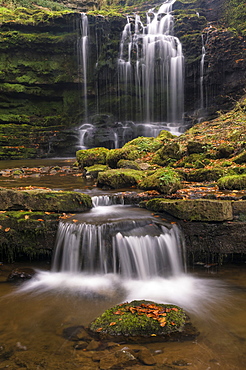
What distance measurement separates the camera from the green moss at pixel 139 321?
344 cm

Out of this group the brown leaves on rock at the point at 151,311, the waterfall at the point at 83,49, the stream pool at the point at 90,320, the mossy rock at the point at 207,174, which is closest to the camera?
the stream pool at the point at 90,320

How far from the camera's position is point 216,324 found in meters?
3.86

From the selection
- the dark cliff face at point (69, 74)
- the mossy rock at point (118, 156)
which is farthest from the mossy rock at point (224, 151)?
the dark cliff face at point (69, 74)

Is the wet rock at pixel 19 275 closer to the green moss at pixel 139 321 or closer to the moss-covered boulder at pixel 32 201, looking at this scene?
the moss-covered boulder at pixel 32 201

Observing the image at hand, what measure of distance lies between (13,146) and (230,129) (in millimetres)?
17487

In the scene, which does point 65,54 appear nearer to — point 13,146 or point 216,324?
point 13,146

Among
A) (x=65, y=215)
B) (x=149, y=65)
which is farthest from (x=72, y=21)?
(x=65, y=215)

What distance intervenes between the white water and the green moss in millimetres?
909

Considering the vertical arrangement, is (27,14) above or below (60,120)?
above

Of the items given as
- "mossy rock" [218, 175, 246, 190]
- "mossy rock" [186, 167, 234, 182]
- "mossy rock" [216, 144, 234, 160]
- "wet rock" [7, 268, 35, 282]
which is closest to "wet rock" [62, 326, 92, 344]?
"wet rock" [7, 268, 35, 282]

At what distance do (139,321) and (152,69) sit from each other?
2522 centimetres

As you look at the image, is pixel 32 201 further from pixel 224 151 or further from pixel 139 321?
pixel 224 151

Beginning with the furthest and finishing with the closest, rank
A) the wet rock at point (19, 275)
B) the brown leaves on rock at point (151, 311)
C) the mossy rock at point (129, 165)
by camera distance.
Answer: the mossy rock at point (129, 165)
the wet rock at point (19, 275)
the brown leaves on rock at point (151, 311)

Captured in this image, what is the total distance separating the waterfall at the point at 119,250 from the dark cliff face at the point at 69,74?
18.8m
